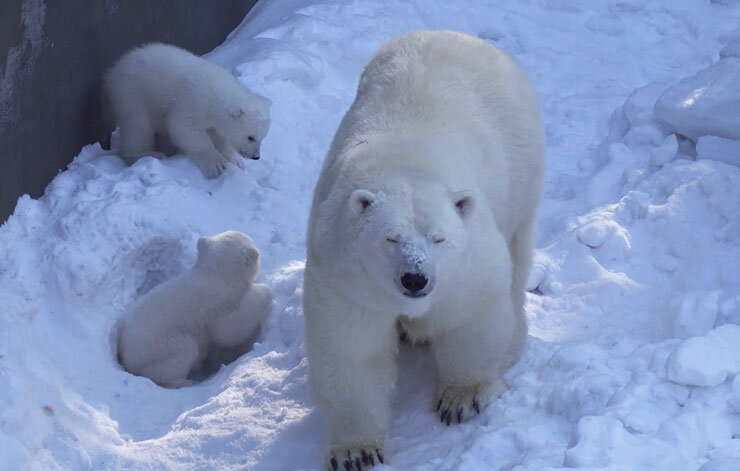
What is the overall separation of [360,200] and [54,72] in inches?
116

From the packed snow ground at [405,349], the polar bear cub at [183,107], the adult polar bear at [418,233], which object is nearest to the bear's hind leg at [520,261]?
the adult polar bear at [418,233]

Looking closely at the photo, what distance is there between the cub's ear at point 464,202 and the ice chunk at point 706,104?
2993mm

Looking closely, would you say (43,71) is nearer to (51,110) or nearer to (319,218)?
(51,110)

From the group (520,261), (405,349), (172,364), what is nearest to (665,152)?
(520,261)

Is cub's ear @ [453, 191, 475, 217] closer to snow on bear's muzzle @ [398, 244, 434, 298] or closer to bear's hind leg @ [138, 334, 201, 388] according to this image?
snow on bear's muzzle @ [398, 244, 434, 298]

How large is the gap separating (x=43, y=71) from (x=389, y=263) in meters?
3.02


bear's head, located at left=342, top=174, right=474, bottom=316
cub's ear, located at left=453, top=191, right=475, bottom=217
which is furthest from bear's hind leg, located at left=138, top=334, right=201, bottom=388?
cub's ear, located at left=453, top=191, right=475, bottom=217

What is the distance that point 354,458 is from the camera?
3.76 m

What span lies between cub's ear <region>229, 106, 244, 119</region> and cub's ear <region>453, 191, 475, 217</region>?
294cm

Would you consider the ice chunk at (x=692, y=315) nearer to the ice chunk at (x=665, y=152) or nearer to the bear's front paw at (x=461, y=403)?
the bear's front paw at (x=461, y=403)

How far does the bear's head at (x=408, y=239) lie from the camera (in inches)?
126

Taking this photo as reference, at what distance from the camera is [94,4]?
608 centimetres

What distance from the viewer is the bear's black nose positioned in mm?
3143

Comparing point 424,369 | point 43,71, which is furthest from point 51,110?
point 424,369
